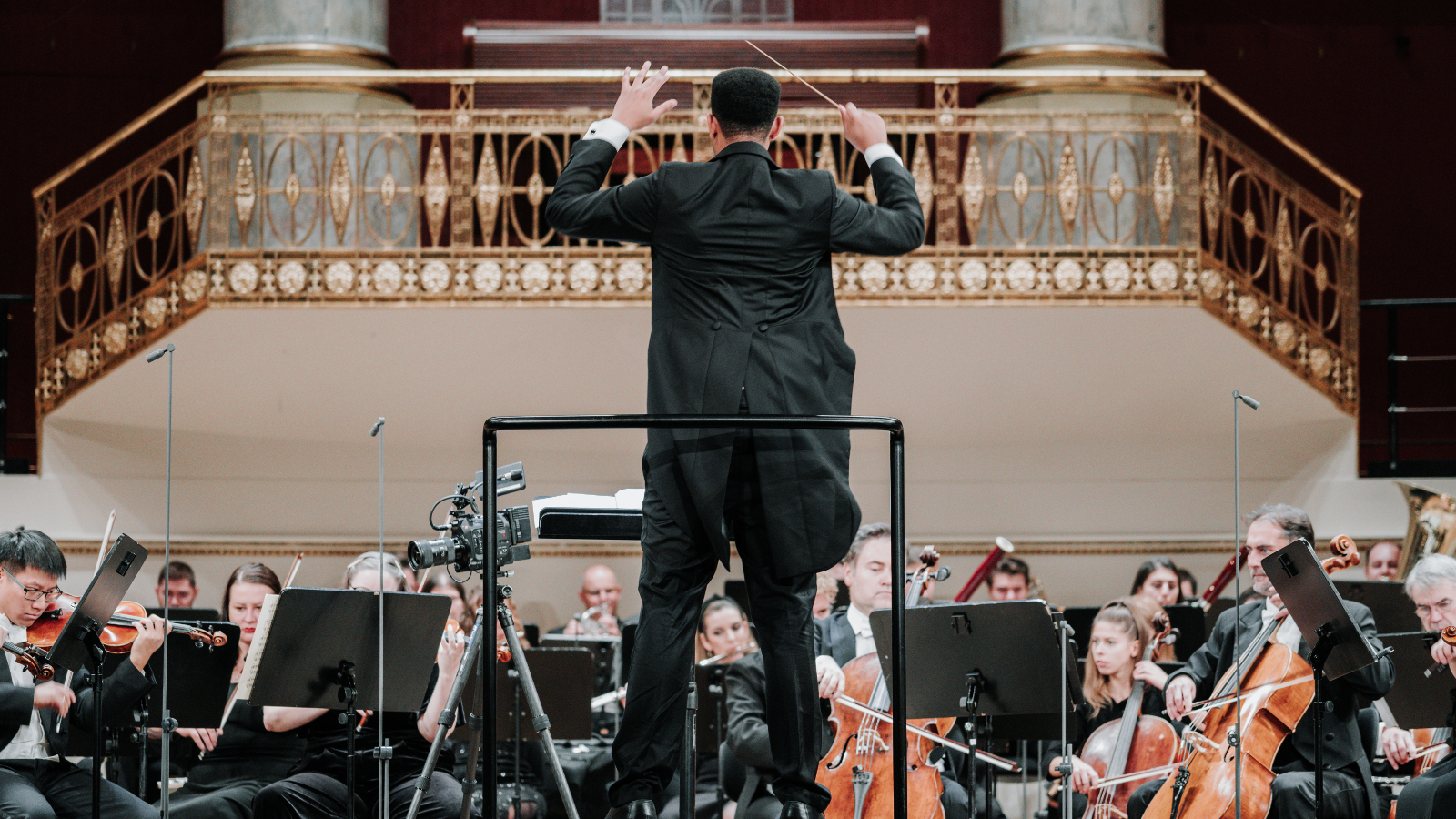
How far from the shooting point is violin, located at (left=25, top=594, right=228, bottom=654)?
4570 millimetres

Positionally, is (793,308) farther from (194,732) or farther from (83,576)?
(83,576)

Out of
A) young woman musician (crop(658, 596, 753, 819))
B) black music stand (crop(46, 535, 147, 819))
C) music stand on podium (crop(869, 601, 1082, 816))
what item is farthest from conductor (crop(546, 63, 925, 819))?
young woman musician (crop(658, 596, 753, 819))

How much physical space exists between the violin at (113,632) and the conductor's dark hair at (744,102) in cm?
240

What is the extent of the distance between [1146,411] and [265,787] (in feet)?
18.4

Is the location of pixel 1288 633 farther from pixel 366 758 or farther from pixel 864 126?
pixel 366 758

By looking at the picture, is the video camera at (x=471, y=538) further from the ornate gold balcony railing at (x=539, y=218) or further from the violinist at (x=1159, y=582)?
the ornate gold balcony railing at (x=539, y=218)

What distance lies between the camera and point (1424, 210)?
1051cm

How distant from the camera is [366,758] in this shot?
16.4 feet

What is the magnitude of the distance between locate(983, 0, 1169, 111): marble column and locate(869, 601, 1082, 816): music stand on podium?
4703 millimetres

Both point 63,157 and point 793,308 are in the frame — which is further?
point 63,157

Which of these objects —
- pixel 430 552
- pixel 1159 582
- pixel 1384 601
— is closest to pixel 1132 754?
pixel 1384 601

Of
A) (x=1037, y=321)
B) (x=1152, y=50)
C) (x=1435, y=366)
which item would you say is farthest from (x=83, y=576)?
(x=1435, y=366)

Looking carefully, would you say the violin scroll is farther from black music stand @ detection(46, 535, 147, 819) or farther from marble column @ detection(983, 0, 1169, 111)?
marble column @ detection(983, 0, 1169, 111)

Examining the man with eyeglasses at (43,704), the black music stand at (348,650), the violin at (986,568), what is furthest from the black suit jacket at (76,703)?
the violin at (986,568)
